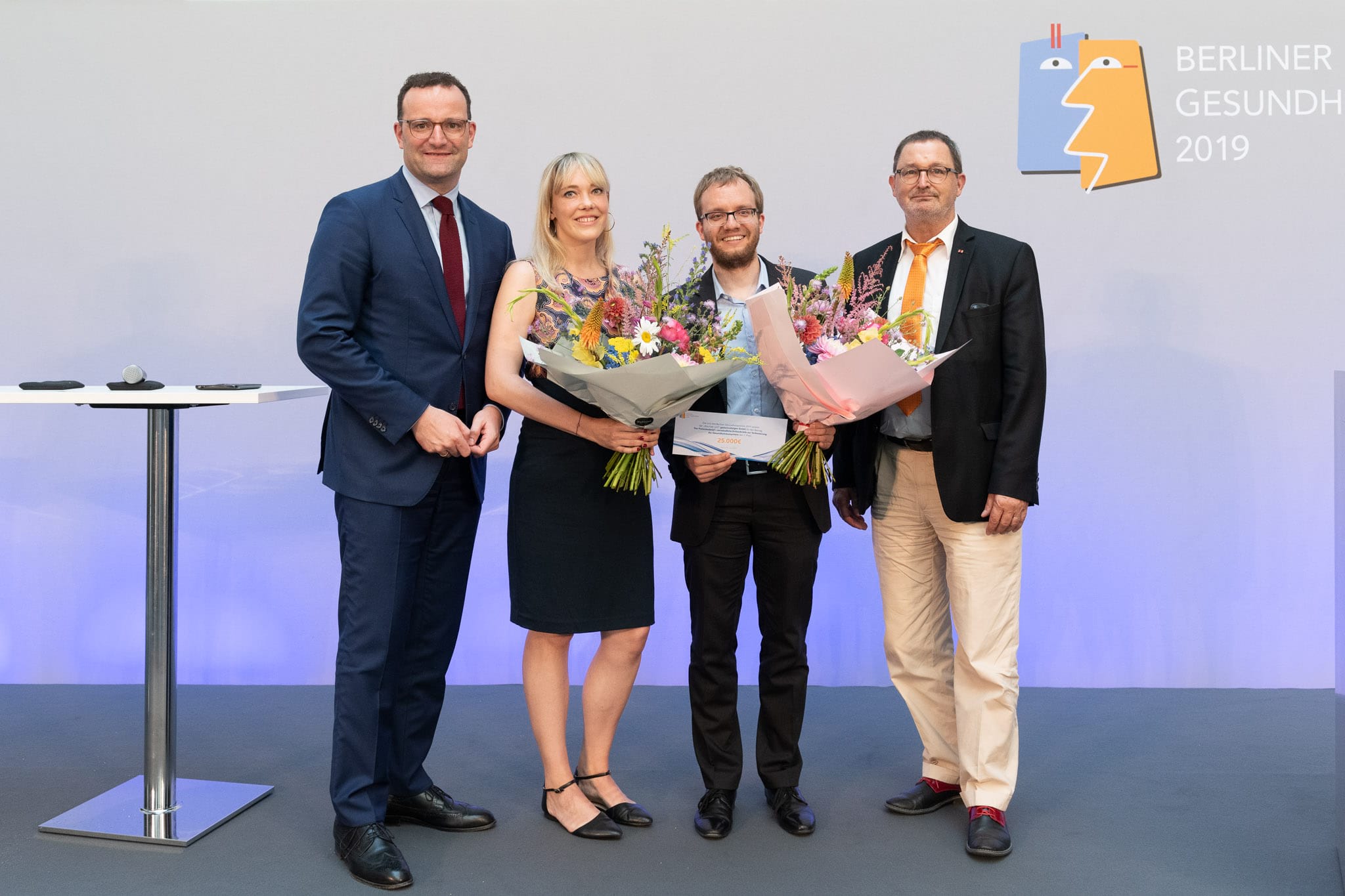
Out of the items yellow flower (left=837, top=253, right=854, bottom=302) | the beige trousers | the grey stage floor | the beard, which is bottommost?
the grey stage floor

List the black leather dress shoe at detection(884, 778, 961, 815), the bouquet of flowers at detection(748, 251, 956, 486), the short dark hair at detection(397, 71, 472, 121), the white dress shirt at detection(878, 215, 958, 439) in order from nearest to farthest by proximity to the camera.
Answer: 1. the bouquet of flowers at detection(748, 251, 956, 486)
2. the short dark hair at detection(397, 71, 472, 121)
3. the white dress shirt at detection(878, 215, 958, 439)
4. the black leather dress shoe at detection(884, 778, 961, 815)

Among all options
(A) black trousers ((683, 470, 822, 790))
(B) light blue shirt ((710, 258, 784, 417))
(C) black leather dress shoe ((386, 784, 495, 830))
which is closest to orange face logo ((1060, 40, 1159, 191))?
(B) light blue shirt ((710, 258, 784, 417))

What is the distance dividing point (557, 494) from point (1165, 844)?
67.5 inches

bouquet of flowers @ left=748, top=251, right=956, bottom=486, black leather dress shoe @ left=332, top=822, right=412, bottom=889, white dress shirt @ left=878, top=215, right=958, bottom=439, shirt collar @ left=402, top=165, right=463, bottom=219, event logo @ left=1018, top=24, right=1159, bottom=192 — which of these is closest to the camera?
bouquet of flowers @ left=748, top=251, right=956, bottom=486

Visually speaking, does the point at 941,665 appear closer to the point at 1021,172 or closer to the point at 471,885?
the point at 471,885

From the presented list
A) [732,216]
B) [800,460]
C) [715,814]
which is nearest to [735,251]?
[732,216]

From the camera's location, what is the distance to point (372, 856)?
2547 mm

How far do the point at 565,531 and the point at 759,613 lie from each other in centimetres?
54

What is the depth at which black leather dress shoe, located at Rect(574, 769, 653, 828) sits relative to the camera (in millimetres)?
2863

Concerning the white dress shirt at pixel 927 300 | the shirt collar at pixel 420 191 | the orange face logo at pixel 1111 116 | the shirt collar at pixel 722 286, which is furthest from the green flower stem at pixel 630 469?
the orange face logo at pixel 1111 116

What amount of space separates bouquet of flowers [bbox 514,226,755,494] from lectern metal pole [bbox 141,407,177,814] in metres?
1.00

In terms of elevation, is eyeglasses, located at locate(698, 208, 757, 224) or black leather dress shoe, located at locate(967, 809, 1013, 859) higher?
eyeglasses, located at locate(698, 208, 757, 224)

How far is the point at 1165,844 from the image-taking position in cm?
275

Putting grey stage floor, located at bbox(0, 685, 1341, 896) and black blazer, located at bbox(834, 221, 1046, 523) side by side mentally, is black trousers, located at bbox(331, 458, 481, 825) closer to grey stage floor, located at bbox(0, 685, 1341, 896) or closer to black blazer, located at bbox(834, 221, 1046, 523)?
grey stage floor, located at bbox(0, 685, 1341, 896)
